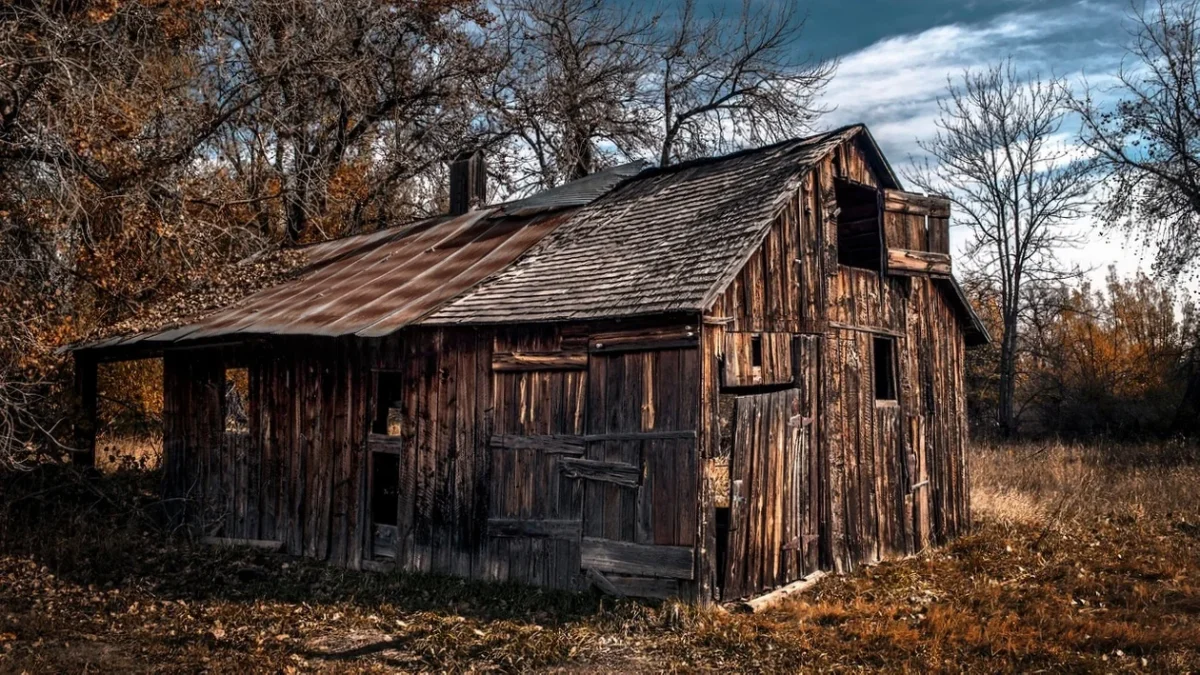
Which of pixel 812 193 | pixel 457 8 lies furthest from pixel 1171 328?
pixel 812 193

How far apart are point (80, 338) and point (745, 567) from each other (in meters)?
10.3

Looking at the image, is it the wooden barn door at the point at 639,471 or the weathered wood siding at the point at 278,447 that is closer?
the wooden barn door at the point at 639,471

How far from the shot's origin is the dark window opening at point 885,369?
12555mm

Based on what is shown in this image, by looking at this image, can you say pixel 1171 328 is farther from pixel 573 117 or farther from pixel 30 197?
pixel 30 197

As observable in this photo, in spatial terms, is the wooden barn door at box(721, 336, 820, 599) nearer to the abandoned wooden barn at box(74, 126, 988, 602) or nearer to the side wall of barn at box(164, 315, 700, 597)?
the abandoned wooden barn at box(74, 126, 988, 602)

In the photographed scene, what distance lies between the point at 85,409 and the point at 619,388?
8.84 meters

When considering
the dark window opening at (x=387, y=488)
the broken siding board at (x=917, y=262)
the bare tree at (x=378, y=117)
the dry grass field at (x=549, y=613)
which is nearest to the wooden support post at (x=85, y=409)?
the dry grass field at (x=549, y=613)

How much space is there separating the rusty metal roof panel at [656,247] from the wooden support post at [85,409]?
6.70 meters

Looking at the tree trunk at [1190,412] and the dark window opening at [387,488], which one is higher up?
the tree trunk at [1190,412]

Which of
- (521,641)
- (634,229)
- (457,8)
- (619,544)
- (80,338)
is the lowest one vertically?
(521,641)

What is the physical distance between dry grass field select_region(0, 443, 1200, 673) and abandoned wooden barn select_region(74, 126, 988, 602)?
0.58 metres

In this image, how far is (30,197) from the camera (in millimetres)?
12305

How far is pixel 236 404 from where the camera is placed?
18250 mm

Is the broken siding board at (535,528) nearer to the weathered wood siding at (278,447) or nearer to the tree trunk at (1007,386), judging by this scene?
the weathered wood siding at (278,447)
